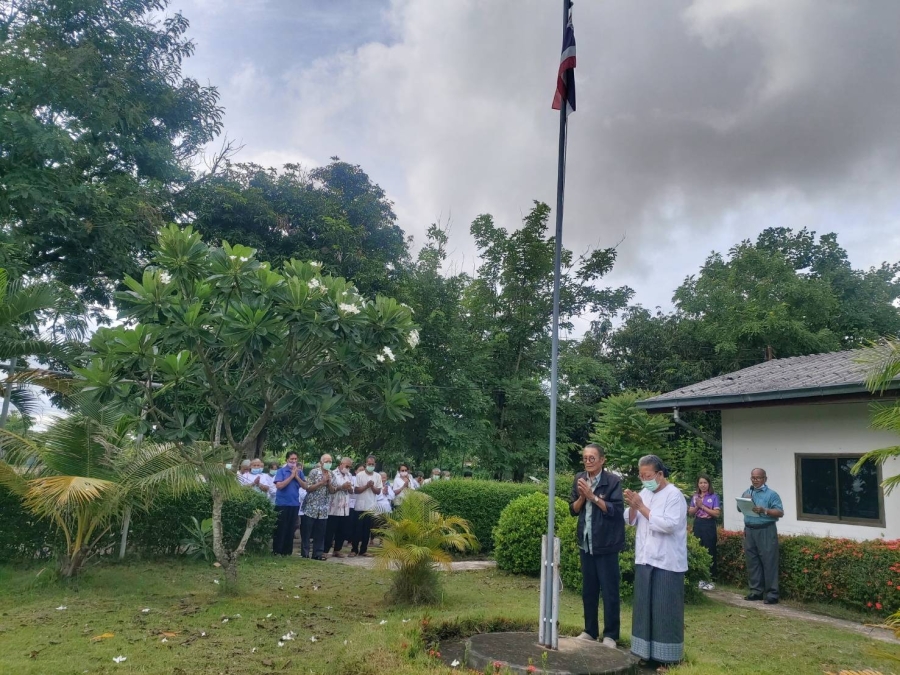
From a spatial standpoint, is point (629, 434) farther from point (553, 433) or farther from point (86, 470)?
point (86, 470)

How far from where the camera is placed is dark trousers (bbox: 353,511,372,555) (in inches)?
532

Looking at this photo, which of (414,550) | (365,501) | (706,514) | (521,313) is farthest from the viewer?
(521,313)

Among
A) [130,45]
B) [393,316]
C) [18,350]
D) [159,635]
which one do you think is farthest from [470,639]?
[130,45]

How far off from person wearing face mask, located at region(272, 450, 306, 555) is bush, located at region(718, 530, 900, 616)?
27.3 ft

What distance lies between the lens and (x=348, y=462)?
43.7 feet

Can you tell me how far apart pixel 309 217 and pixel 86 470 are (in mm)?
11096

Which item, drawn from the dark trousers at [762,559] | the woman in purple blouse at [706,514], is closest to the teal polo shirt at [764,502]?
the dark trousers at [762,559]

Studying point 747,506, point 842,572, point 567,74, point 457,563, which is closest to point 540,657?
point 567,74

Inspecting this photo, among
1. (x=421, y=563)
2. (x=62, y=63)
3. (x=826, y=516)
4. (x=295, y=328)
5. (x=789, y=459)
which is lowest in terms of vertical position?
(x=421, y=563)

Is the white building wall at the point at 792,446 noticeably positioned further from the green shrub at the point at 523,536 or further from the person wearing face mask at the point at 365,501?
the person wearing face mask at the point at 365,501

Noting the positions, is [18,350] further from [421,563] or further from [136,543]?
[421,563]

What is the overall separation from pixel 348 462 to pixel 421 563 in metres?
5.56

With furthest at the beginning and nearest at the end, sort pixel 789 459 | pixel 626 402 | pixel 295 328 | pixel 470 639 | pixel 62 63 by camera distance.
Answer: pixel 626 402
pixel 62 63
pixel 789 459
pixel 295 328
pixel 470 639

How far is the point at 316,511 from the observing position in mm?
12586
